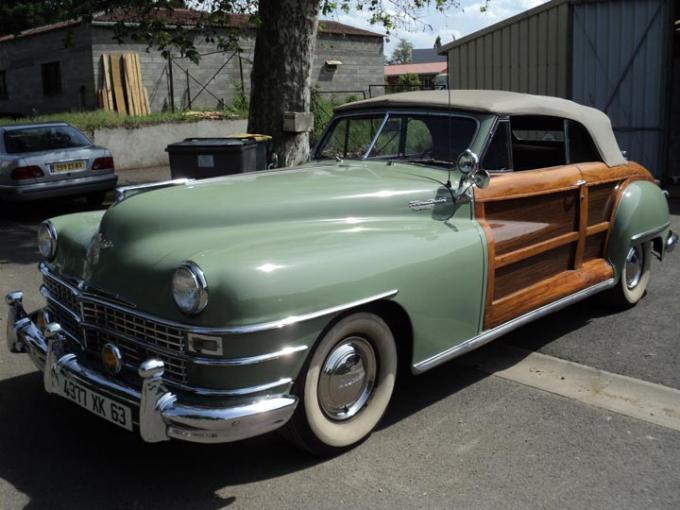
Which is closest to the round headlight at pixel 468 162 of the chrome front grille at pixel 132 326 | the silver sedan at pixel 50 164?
the chrome front grille at pixel 132 326

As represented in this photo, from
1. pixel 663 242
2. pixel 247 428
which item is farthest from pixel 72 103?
pixel 247 428

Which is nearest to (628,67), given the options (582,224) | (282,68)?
(282,68)

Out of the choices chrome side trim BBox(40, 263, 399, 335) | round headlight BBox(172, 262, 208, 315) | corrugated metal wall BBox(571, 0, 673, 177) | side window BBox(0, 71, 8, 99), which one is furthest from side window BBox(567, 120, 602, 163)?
side window BBox(0, 71, 8, 99)

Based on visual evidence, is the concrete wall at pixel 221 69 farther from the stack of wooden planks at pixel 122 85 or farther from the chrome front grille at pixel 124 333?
the chrome front grille at pixel 124 333

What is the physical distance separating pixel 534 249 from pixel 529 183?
0.41m

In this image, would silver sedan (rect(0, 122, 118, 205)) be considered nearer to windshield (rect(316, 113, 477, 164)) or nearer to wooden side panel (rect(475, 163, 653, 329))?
windshield (rect(316, 113, 477, 164))

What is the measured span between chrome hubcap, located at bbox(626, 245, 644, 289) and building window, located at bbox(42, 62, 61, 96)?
1876cm

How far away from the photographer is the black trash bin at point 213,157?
8.38 m

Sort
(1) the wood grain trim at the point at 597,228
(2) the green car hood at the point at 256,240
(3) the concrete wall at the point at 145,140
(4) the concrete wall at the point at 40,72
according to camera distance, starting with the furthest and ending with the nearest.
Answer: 1. (4) the concrete wall at the point at 40,72
2. (3) the concrete wall at the point at 145,140
3. (1) the wood grain trim at the point at 597,228
4. (2) the green car hood at the point at 256,240

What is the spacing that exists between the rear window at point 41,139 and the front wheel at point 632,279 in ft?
26.3

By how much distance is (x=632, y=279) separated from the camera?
223 inches

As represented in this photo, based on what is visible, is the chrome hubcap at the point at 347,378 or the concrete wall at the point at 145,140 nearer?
the chrome hubcap at the point at 347,378

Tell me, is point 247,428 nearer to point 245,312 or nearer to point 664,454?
point 245,312

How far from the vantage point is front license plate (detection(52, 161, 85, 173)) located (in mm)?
10070
